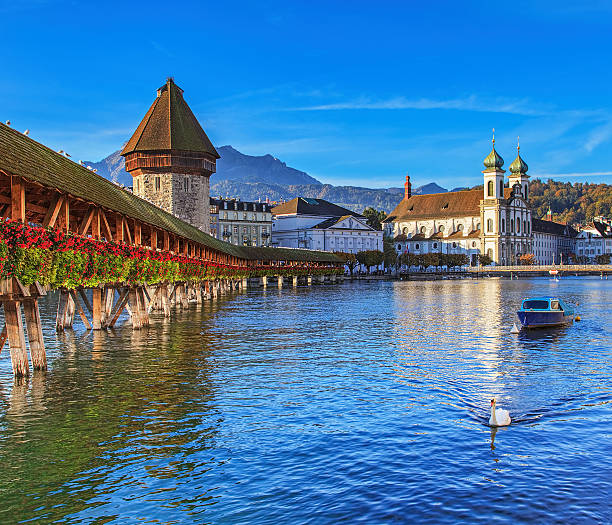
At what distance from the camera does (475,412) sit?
57.3 feet

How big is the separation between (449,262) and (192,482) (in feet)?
626

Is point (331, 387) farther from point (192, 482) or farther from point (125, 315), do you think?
point (125, 315)

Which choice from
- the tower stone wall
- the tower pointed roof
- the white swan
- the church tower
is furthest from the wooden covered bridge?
the tower pointed roof

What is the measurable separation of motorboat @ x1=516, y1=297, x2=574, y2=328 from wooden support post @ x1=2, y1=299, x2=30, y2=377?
26018 millimetres

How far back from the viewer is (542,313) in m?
38.3

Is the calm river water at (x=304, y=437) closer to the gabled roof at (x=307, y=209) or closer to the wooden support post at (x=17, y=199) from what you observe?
the wooden support post at (x=17, y=199)

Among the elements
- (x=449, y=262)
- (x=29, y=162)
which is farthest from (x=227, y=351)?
(x=449, y=262)

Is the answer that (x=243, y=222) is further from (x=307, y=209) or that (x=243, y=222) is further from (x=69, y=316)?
(x=69, y=316)

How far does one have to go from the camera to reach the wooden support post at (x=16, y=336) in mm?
18578

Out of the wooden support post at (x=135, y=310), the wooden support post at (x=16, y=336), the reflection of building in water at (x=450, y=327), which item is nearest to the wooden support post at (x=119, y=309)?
the wooden support post at (x=135, y=310)

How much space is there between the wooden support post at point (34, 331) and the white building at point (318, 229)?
145 meters

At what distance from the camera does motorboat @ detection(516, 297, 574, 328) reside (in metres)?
38.2

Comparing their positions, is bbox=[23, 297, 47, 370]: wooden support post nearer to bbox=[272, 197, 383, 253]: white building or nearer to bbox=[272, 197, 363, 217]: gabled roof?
bbox=[272, 197, 383, 253]: white building

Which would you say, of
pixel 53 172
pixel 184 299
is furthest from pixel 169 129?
pixel 53 172
